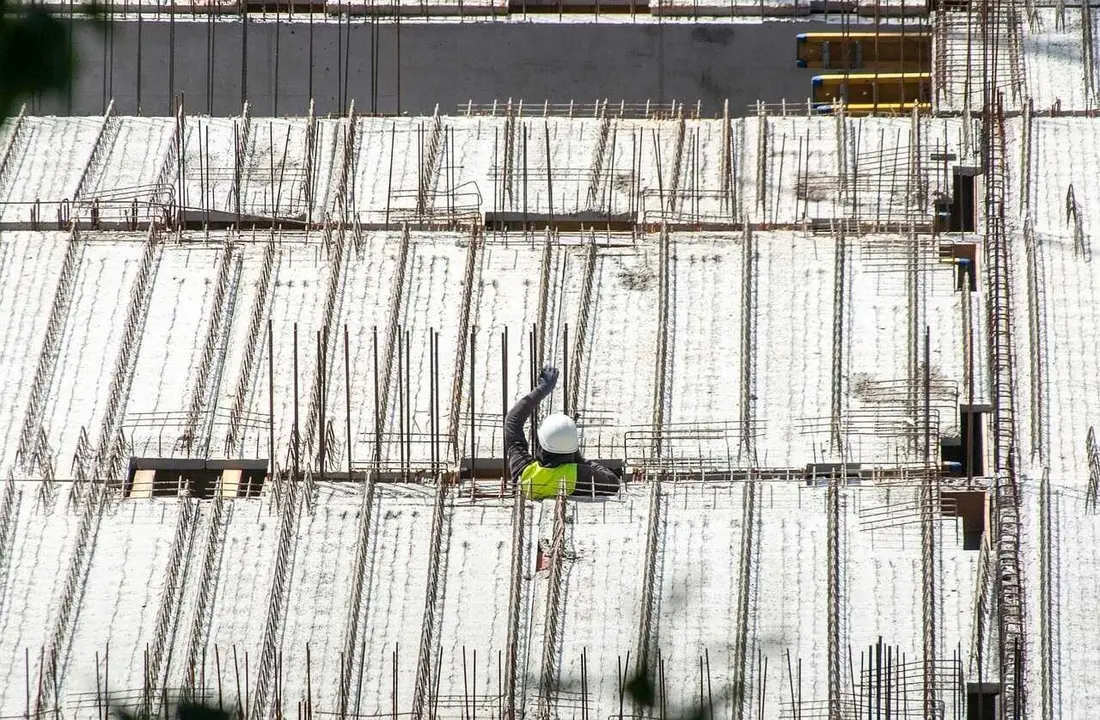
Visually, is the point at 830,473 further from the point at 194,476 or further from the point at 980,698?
the point at 194,476

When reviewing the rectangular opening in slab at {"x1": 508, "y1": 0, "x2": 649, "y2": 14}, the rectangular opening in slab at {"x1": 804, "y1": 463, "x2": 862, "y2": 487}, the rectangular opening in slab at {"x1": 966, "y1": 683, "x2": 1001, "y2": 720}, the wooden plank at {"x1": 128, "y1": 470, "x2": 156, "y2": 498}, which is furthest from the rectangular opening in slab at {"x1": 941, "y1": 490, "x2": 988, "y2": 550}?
the rectangular opening in slab at {"x1": 508, "y1": 0, "x2": 649, "y2": 14}

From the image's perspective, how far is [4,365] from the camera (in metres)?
20.1

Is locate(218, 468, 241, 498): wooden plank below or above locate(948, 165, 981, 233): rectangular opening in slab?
below

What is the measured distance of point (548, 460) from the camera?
1819 cm

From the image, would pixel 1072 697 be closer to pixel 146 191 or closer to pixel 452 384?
pixel 452 384

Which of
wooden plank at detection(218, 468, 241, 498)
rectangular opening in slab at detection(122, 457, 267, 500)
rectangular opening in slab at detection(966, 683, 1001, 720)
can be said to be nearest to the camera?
rectangular opening in slab at detection(966, 683, 1001, 720)

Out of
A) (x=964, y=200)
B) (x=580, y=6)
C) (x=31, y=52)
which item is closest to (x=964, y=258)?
(x=964, y=200)

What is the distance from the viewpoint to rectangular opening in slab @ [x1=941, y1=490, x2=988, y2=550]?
18.1 metres

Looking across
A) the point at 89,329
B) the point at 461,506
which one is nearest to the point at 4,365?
the point at 89,329

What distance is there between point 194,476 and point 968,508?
22.2 ft

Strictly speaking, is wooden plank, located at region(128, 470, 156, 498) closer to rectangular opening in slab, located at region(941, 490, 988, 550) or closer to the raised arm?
the raised arm

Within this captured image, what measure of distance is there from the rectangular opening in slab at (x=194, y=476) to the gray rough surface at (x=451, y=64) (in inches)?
327

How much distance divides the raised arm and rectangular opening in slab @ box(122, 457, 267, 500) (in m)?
2.25

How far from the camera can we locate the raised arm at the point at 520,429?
59.9ft
